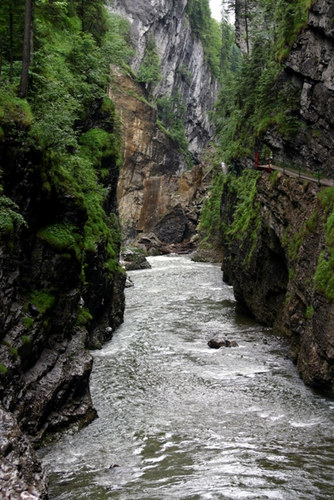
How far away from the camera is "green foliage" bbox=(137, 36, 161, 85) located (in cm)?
8525

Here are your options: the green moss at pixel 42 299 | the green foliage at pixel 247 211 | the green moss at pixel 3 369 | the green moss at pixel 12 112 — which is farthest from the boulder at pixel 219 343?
the green moss at pixel 12 112

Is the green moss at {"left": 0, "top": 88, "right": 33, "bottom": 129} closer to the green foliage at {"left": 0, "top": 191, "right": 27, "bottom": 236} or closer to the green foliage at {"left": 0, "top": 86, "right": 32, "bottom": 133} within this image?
the green foliage at {"left": 0, "top": 86, "right": 32, "bottom": 133}

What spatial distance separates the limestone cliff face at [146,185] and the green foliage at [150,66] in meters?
3.36

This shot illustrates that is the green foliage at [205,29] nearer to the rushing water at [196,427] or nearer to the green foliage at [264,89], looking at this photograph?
the green foliage at [264,89]

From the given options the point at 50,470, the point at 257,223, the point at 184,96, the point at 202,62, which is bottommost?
the point at 50,470

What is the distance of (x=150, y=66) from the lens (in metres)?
88.6

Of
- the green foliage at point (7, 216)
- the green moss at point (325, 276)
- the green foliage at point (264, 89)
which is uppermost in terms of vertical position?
the green foliage at point (264, 89)

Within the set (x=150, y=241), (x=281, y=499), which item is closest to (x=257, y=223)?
(x=281, y=499)

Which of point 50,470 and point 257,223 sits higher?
point 257,223

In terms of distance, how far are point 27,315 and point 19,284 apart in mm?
1060

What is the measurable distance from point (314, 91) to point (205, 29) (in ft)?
317

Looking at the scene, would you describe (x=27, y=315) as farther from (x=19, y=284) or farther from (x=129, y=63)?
(x=129, y=63)

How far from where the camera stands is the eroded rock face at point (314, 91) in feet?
78.5

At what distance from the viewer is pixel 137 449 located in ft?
42.1
